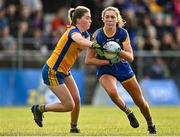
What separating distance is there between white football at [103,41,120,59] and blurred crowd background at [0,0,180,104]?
41.8 feet

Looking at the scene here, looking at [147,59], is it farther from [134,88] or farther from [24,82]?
[134,88]

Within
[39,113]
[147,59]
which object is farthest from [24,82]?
[39,113]

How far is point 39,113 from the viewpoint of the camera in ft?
45.0

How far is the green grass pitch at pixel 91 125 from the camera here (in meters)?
13.4

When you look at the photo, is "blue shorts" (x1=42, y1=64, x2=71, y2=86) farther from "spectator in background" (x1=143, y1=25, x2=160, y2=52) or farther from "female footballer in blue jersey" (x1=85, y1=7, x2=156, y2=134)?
"spectator in background" (x1=143, y1=25, x2=160, y2=52)

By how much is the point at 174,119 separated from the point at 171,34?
382 inches

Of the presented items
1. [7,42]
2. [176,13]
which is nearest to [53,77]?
[7,42]

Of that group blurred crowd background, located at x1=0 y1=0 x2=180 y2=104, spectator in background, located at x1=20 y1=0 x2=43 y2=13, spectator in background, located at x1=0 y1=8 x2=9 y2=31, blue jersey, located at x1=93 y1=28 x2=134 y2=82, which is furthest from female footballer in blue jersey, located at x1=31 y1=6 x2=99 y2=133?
spectator in background, located at x1=20 y1=0 x2=43 y2=13

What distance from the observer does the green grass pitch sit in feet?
43.9

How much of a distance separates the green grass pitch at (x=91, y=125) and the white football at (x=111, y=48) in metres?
1.47

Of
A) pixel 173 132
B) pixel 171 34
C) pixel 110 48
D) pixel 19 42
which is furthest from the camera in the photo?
pixel 171 34

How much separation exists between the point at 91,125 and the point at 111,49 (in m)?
3.96

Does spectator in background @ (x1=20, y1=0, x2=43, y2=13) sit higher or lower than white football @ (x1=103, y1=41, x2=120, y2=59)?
lower

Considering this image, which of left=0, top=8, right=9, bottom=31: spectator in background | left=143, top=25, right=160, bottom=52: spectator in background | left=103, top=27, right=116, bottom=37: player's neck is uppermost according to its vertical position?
left=103, top=27, right=116, bottom=37: player's neck
